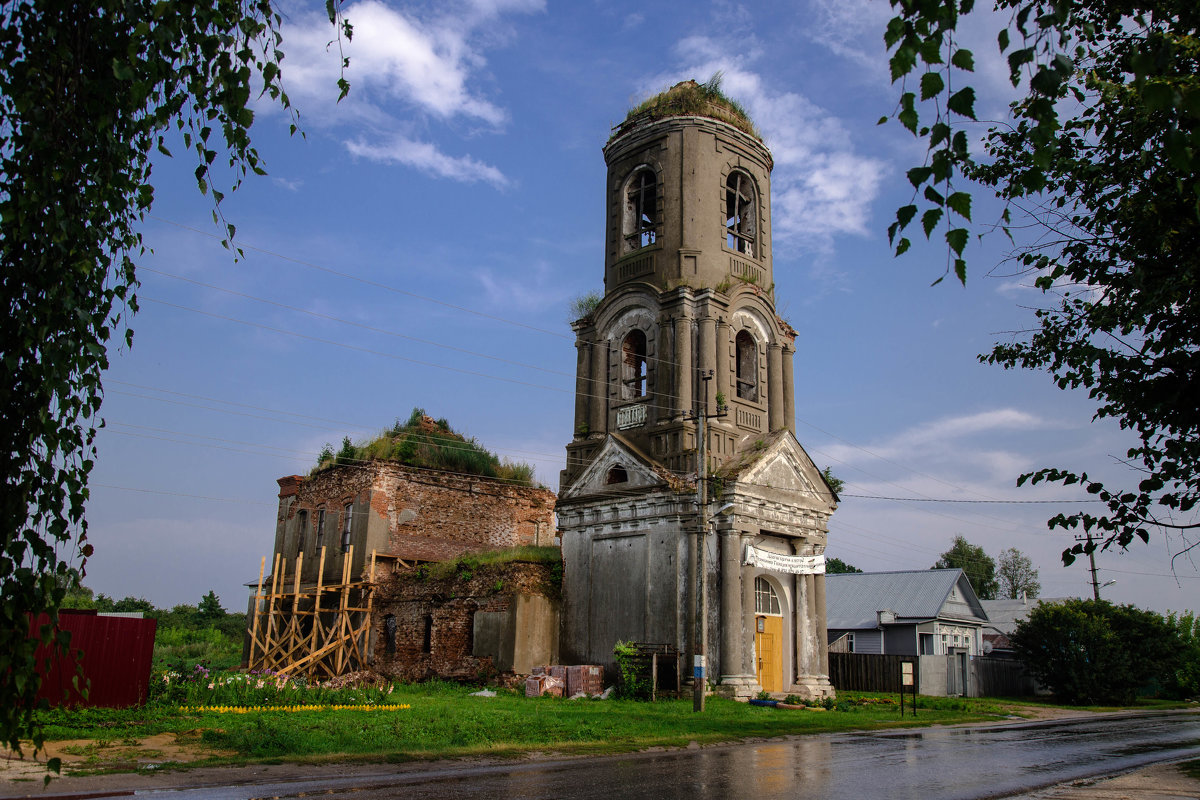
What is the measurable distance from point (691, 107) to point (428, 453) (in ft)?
51.8

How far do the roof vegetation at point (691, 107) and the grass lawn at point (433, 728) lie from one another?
57.8 feet

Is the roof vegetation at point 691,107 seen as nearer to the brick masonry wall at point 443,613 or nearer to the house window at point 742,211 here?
the house window at point 742,211

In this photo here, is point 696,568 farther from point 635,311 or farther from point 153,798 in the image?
point 153,798

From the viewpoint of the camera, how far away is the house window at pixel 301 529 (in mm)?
34594

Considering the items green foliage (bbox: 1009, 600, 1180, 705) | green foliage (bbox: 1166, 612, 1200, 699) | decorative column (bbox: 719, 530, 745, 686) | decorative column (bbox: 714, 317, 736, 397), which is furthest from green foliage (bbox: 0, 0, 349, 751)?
green foliage (bbox: 1166, 612, 1200, 699)

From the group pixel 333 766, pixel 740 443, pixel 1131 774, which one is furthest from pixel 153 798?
pixel 740 443

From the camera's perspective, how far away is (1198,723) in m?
25.1

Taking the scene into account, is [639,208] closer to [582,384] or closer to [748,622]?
[582,384]

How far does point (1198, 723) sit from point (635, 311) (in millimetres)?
19638

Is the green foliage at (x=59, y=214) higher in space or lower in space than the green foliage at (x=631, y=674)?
higher

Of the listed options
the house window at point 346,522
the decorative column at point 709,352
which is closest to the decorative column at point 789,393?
the decorative column at point 709,352

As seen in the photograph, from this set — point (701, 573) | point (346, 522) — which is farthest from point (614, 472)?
point (346, 522)

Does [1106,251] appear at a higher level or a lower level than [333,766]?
higher

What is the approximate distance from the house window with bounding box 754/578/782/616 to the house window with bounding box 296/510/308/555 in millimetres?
18112
